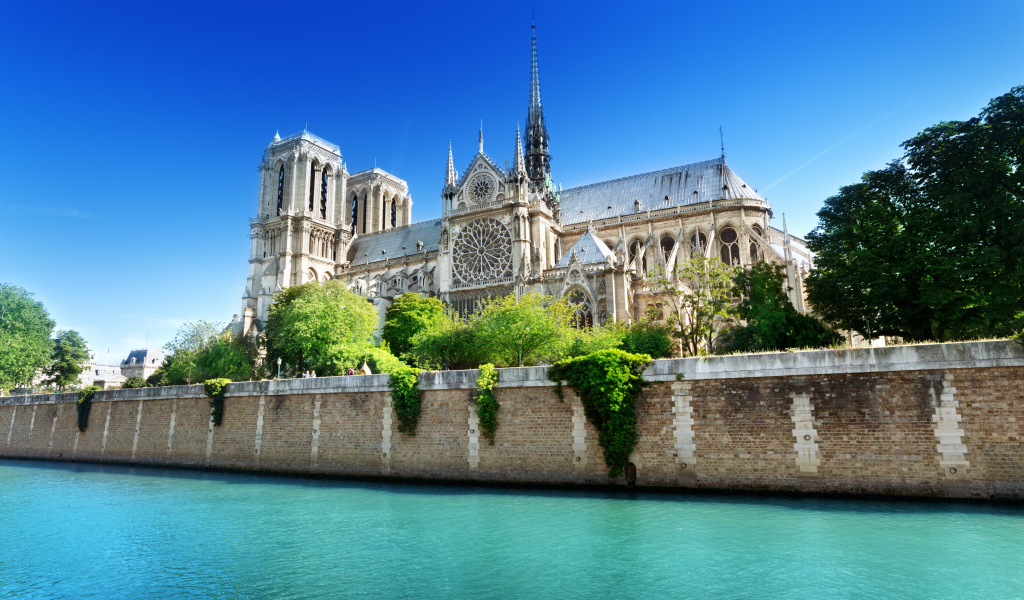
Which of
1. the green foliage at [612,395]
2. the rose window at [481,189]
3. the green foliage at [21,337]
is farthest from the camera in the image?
the rose window at [481,189]

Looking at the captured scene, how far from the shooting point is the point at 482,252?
4544cm

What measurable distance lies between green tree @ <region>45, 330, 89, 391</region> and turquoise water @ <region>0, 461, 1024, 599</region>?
4053cm

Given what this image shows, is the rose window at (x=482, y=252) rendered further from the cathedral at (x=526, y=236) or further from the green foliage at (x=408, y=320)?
the green foliage at (x=408, y=320)

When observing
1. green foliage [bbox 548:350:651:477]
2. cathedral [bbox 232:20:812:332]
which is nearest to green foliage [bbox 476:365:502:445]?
green foliage [bbox 548:350:651:477]

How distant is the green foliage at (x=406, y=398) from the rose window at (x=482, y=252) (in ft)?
72.8

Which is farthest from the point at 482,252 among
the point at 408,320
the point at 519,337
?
the point at 519,337

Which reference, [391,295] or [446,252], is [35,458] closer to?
[391,295]

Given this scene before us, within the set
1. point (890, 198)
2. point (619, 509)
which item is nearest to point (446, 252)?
point (890, 198)

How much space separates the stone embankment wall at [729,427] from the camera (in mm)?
14234

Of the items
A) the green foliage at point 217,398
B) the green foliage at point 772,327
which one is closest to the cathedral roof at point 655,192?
the green foliage at point 772,327

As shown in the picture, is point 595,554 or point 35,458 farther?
point 35,458

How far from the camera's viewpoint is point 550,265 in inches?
1779

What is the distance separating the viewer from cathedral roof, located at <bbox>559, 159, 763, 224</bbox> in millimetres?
45281

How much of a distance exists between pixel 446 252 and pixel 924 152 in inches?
1267
